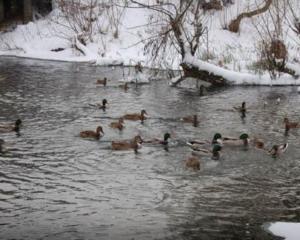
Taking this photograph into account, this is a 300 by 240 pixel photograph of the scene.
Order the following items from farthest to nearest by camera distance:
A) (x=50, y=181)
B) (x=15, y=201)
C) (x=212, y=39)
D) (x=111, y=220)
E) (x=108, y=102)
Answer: (x=212, y=39), (x=108, y=102), (x=50, y=181), (x=15, y=201), (x=111, y=220)

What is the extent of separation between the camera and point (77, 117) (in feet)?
50.7

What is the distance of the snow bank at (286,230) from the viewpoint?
309 inches

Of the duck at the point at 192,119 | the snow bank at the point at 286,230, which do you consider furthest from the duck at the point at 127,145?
the snow bank at the point at 286,230

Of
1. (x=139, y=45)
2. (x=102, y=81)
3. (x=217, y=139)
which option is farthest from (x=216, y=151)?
(x=139, y=45)

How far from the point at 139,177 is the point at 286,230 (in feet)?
10.3

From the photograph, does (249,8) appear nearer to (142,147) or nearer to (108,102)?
(108,102)

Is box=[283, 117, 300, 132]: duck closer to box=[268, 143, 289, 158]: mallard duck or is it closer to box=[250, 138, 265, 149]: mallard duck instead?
box=[250, 138, 265, 149]: mallard duck

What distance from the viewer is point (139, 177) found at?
10500 millimetres

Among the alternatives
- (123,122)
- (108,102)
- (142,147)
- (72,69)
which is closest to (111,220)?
(142,147)

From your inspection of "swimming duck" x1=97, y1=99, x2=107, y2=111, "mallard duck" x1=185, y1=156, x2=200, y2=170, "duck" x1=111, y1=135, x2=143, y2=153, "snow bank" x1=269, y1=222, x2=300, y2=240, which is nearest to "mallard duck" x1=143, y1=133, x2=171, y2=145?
"duck" x1=111, y1=135, x2=143, y2=153

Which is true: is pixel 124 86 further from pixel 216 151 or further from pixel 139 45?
pixel 139 45

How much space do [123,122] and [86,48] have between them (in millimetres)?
16018

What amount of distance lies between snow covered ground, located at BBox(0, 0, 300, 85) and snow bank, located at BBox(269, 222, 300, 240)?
43.8 feet

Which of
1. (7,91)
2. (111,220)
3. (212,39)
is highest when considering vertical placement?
(212,39)
